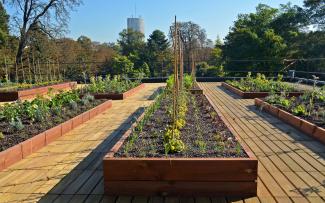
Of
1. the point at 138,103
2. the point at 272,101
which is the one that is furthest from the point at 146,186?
the point at 138,103

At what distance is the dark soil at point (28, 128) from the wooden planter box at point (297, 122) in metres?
3.46

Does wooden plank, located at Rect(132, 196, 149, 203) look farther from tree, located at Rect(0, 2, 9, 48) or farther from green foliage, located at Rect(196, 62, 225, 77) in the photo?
tree, located at Rect(0, 2, 9, 48)

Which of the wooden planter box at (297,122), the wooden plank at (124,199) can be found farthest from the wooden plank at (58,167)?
the wooden planter box at (297,122)

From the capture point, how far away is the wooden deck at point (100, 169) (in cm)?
275

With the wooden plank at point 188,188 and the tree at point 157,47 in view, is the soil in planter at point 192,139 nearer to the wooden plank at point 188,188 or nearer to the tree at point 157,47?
the wooden plank at point 188,188

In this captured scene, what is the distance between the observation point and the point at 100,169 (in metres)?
3.46

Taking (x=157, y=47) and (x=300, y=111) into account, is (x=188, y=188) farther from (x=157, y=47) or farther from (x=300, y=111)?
(x=157, y=47)

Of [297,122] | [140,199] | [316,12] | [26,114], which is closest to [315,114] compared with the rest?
[297,122]

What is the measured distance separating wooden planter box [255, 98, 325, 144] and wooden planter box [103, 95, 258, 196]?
2026mm

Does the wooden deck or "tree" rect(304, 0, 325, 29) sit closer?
the wooden deck

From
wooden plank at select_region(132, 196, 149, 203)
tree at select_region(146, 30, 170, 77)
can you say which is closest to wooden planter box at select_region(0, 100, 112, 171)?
wooden plank at select_region(132, 196, 149, 203)

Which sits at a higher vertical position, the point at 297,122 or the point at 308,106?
the point at 308,106

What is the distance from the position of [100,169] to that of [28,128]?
1669 millimetres

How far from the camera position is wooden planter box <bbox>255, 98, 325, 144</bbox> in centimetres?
441
